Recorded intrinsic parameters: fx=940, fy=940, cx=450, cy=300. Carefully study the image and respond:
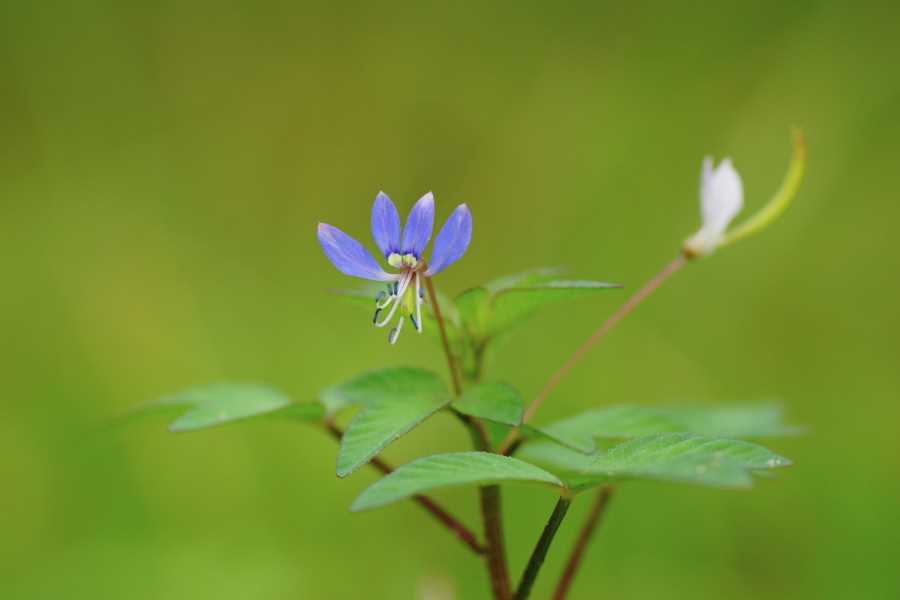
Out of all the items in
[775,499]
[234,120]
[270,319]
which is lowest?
[775,499]

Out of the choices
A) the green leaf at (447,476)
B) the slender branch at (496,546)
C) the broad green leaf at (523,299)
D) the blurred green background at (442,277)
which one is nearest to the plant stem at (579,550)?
the slender branch at (496,546)

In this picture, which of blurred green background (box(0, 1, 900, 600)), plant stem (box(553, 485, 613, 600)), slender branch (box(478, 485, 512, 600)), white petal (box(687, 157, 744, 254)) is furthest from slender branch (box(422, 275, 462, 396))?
blurred green background (box(0, 1, 900, 600))

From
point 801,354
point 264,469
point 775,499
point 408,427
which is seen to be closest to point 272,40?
point 264,469

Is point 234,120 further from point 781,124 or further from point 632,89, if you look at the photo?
point 781,124

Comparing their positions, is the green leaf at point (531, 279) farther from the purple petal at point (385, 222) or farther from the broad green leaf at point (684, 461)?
the broad green leaf at point (684, 461)

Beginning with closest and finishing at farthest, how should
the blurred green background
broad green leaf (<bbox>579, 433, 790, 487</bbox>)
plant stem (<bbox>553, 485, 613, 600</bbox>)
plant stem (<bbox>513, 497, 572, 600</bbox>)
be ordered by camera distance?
broad green leaf (<bbox>579, 433, 790, 487</bbox>) < plant stem (<bbox>513, 497, 572, 600</bbox>) < plant stem (<bbox>553, 485, 613, 600</bbox>) < the blurred green background

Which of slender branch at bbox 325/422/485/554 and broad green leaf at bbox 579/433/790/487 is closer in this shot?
broad green leaf at bbox 579/433/790/487

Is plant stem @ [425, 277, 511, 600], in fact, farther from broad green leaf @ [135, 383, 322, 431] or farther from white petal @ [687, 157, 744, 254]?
white petal @ [687, 157, 744, 254]
